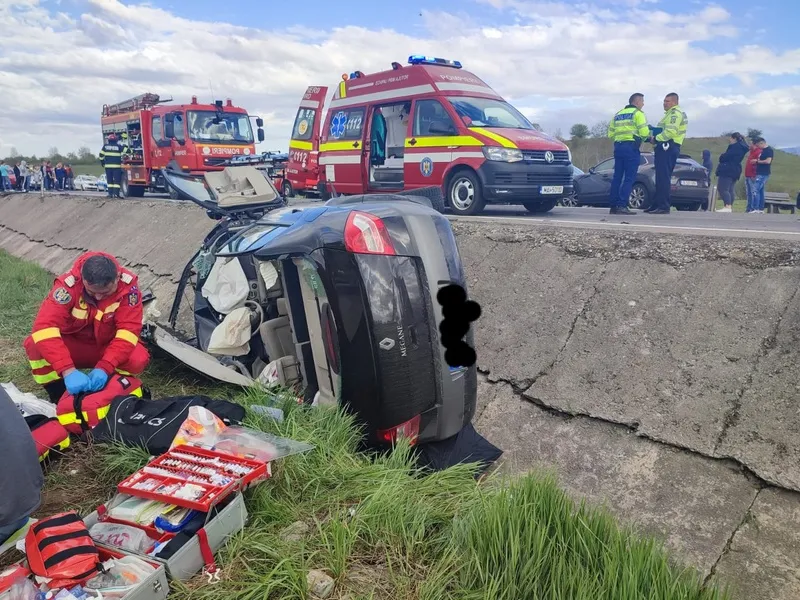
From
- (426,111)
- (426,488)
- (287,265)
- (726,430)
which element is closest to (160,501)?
(426,488)

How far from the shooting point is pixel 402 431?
2898 millimetres

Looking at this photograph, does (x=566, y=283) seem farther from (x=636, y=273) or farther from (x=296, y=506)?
(x=296, y=506)

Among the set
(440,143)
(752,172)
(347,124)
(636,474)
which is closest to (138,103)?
(347,124)

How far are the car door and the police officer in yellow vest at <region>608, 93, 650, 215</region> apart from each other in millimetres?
3559

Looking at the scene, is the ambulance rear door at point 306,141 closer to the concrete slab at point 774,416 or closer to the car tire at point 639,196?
the car tire at point 639,196

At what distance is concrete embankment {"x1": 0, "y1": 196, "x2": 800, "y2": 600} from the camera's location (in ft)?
9.57

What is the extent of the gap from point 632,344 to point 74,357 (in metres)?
3.60

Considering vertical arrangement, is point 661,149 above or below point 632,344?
above

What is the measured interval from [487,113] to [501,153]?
3.27 feet

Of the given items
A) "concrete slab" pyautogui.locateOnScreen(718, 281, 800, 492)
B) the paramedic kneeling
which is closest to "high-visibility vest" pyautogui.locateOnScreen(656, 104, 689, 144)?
"concrete slab" pyautogui.locateOnScreen(718, 281, 800, 492)

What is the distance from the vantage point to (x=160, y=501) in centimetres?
232

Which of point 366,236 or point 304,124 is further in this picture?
point 304,124

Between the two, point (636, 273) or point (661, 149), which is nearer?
point (636, 273)

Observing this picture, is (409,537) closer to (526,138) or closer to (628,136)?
(526,138)
